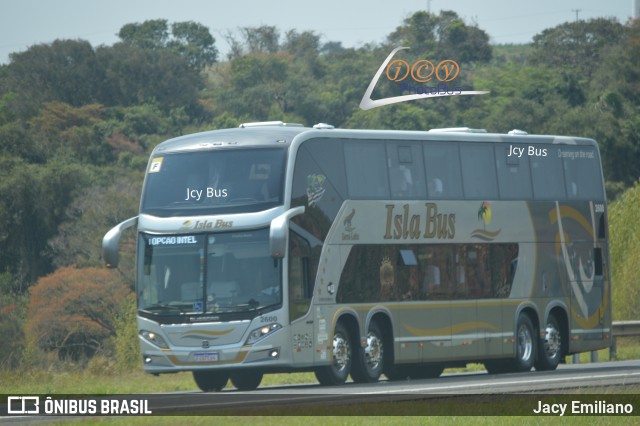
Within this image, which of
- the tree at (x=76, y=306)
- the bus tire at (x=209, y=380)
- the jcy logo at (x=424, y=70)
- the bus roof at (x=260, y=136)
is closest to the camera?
the bus roof at (x=260, y=136)

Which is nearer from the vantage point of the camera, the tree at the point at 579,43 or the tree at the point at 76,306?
the tree at the point at 76,306

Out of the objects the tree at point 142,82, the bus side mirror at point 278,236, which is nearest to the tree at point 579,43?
the tree at point 142,82

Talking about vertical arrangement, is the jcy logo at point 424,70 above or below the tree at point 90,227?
above

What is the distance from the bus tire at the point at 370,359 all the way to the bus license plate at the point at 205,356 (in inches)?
106

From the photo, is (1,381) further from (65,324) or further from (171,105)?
(171,105)

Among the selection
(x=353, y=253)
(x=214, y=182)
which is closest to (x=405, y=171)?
(x=353, y=253)

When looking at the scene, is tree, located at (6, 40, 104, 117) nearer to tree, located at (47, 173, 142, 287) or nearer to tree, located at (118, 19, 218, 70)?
tree, located at (118, 19, 218, 70)

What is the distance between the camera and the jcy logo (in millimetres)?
70069

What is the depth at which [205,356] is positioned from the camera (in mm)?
21547

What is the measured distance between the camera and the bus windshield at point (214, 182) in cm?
2186

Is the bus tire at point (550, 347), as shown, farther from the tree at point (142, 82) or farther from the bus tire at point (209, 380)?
the tree at point (142, 82)

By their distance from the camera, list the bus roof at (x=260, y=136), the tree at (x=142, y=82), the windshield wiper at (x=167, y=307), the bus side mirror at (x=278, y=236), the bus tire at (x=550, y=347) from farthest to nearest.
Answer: the tree at (x=142, y=82), the bus tire at (x=550, y=347), the bus roof at (x=260, y=136), the windshield wiper at (x=167, y=307), the bus side mirror at (x=278, y=236)

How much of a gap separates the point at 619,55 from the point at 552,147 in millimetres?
64393

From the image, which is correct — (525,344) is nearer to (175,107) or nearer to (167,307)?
(167,307)
